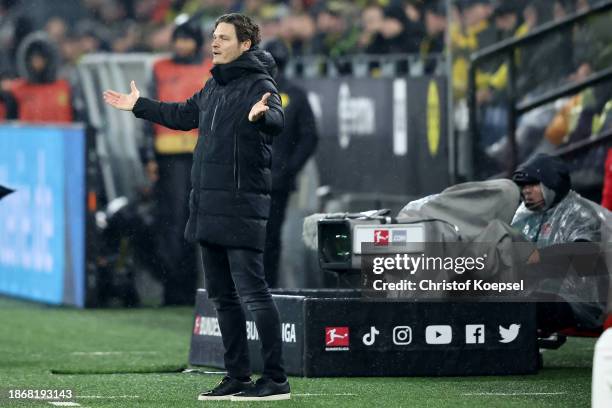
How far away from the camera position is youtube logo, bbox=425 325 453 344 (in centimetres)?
852

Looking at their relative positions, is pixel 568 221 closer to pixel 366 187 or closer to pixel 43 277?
pixel 366 187

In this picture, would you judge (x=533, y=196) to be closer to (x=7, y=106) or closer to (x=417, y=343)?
(x=417, y=343)

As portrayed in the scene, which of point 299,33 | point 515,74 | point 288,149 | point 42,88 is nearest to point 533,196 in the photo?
point 288,149

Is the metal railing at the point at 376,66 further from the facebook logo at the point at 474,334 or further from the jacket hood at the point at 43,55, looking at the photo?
the facebook logo at the point at 474,334

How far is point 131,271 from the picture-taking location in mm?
13234

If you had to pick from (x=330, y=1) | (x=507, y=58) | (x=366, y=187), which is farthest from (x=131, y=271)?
(x=330, y=1)

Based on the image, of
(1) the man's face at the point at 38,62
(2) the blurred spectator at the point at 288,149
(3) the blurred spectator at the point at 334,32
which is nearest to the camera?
(2) the blurred spectator at the point at 288,149

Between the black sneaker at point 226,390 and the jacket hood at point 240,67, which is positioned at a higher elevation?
the jacket hood at point 240,67

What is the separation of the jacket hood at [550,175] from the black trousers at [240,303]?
2.25 m

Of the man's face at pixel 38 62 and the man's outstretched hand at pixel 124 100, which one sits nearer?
the man's outstretched hand at pixel 124 100

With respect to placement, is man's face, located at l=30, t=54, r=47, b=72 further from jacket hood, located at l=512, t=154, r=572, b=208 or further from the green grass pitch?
jacket hood, located at l=512, t=154, r=572, b=208

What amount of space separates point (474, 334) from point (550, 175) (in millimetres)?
1031

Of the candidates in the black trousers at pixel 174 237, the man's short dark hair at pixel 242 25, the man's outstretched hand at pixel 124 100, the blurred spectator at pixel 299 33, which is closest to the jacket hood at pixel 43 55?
the blurred spectator at pixel 299 33

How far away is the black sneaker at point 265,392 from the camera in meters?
7.27
